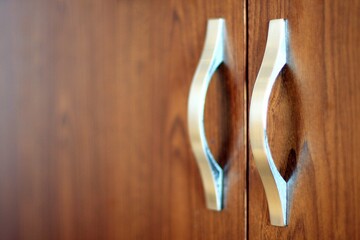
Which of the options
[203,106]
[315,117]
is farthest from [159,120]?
[315,117]

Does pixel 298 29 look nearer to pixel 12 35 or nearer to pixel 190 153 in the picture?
pixel 190 153

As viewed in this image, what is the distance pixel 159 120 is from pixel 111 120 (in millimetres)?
89

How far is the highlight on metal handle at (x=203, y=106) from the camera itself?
0.56m

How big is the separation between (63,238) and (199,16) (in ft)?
1.39

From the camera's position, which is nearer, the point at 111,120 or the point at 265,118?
the point at 265,118

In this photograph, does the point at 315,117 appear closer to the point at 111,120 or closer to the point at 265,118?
the point at 265,118

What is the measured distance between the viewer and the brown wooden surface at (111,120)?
0.58m

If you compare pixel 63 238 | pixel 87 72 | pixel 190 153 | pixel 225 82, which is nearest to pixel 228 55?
pixel 225 82

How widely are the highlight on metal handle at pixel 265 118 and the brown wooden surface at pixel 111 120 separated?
4cm

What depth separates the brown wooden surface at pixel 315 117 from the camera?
18.8 inches

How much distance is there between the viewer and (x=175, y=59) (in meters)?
0.61

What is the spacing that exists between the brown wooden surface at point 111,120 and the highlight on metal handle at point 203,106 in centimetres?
1

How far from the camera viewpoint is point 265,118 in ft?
1.66

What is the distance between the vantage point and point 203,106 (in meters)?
0.57
